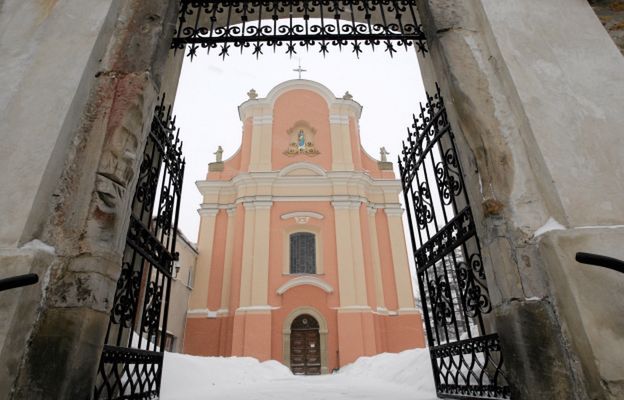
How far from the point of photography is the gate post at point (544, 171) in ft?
6.61

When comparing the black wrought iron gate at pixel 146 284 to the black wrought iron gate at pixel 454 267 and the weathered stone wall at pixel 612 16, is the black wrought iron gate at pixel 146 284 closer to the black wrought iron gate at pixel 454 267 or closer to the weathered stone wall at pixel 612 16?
the black wrought iron gate at pixel 454 267

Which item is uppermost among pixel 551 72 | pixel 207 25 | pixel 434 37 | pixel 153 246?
pixel 207 25

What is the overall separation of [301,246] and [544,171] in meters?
14.8

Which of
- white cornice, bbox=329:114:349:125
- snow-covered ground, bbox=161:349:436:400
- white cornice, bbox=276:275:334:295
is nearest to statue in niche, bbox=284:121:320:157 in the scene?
white cornice, bbox=329:114:349:125

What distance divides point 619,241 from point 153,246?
3.37m

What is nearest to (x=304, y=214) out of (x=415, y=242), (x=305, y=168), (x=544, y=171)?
(x=305, y=168)

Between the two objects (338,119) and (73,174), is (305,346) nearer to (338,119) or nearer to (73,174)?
(338,119)

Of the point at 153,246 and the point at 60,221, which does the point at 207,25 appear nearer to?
the point at 153,246

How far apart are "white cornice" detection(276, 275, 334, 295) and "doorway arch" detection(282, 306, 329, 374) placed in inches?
35.9

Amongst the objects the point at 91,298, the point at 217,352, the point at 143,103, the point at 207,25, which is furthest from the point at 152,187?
the point at 217,352

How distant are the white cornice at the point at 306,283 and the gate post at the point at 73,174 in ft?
43.0

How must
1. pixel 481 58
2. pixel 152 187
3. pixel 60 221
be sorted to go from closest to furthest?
pixel 60 221
pixel 481 58
pixel 152 187

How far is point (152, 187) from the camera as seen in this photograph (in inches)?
139

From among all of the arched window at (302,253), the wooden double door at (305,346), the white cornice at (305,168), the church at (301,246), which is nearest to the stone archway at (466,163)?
the church at (301,246)
